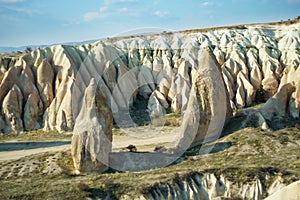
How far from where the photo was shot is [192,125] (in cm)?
2027

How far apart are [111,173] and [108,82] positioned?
2192 cm

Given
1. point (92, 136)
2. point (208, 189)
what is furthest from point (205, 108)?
point (92, 136)

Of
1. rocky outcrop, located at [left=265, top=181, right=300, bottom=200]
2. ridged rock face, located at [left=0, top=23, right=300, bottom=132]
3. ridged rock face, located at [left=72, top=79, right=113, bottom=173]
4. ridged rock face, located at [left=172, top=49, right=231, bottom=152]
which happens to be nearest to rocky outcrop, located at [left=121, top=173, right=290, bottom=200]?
ridged rock face, located at [left=72, top=79, right=113, bottom=173]

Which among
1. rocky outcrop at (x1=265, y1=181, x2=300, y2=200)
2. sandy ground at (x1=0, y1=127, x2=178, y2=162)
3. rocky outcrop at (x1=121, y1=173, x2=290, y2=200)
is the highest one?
rocky outcrop at (x1=265, y1=181, x2=300, y2=200)

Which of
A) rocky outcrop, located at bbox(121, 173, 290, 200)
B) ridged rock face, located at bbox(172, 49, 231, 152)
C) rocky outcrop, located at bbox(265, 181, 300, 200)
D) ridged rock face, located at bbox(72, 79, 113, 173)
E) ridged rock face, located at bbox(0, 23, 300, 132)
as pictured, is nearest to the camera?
rocky outcrop, located at bbox(265, 181, 300, 200)

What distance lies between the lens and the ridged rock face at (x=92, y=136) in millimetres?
17656

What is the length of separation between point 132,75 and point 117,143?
657 inches

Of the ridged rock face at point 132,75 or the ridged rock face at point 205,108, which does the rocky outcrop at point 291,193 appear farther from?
the ridged rock face at point 132,75

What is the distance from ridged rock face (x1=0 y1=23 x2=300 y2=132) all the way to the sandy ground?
339 centimetres

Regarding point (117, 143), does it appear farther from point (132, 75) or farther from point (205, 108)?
point (132, 75)

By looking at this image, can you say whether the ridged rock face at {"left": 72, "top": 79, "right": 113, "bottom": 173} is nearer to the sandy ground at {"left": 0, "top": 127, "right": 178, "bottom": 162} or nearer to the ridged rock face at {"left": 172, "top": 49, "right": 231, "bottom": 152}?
the ridged rock face at {"left": 172, "top": 49, "right": 231, "bottom": 152}

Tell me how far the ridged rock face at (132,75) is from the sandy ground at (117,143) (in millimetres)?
3386

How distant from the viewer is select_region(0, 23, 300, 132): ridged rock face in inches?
1264

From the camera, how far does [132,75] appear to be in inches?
1650
